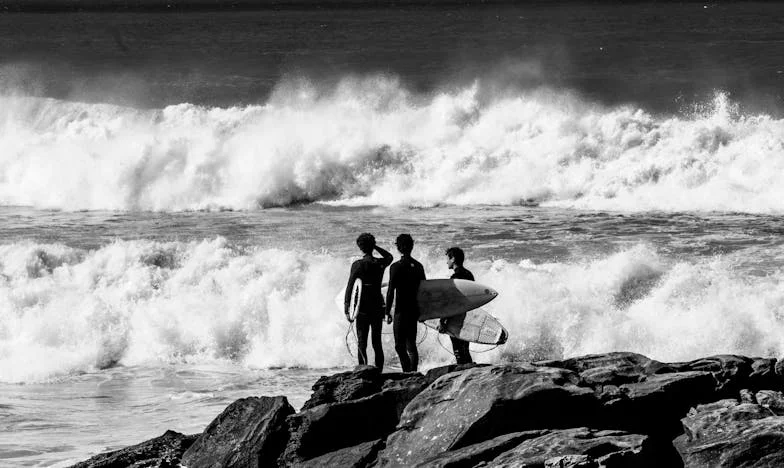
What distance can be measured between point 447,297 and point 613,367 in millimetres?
2389

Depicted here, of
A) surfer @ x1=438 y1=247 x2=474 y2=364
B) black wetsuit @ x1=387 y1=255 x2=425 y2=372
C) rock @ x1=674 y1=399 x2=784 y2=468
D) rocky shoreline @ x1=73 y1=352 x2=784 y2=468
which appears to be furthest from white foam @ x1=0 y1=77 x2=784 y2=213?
rock @ x1=674 y1=399 x2=784 y2=468

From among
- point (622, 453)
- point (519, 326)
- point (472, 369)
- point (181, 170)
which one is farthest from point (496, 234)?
point (622, 453)

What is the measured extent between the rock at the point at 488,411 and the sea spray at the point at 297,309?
235 inches

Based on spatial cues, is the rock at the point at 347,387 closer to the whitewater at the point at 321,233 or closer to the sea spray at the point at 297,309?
the whitewater at the point at 321,233

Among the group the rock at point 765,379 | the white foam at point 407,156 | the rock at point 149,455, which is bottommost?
the rock at point 149,455

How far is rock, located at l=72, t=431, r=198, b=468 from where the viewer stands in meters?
9.30

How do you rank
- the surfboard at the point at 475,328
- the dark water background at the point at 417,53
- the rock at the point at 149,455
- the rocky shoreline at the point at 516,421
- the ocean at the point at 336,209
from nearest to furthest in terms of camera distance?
the rocky shoreline at the point at 516,421 → the rock at the point at 149,455 → the surfboard at the point at 475,328 → the ocean at the point at 336,209 → the dark water background at the point at 417,53

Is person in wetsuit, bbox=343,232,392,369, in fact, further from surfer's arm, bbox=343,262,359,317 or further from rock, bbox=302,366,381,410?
rock, bbox=302,366,381,410

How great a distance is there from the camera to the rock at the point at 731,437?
25.2 ft

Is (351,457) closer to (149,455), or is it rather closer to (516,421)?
(516,421)

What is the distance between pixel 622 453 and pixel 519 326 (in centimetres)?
779

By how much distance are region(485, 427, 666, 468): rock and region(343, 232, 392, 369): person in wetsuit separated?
3.36 meters

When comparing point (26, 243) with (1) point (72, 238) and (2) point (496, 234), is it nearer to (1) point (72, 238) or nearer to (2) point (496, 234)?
(1) point (72, 238)

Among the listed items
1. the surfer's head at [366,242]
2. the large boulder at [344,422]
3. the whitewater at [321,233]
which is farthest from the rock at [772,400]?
the whitewater at [321,233]
